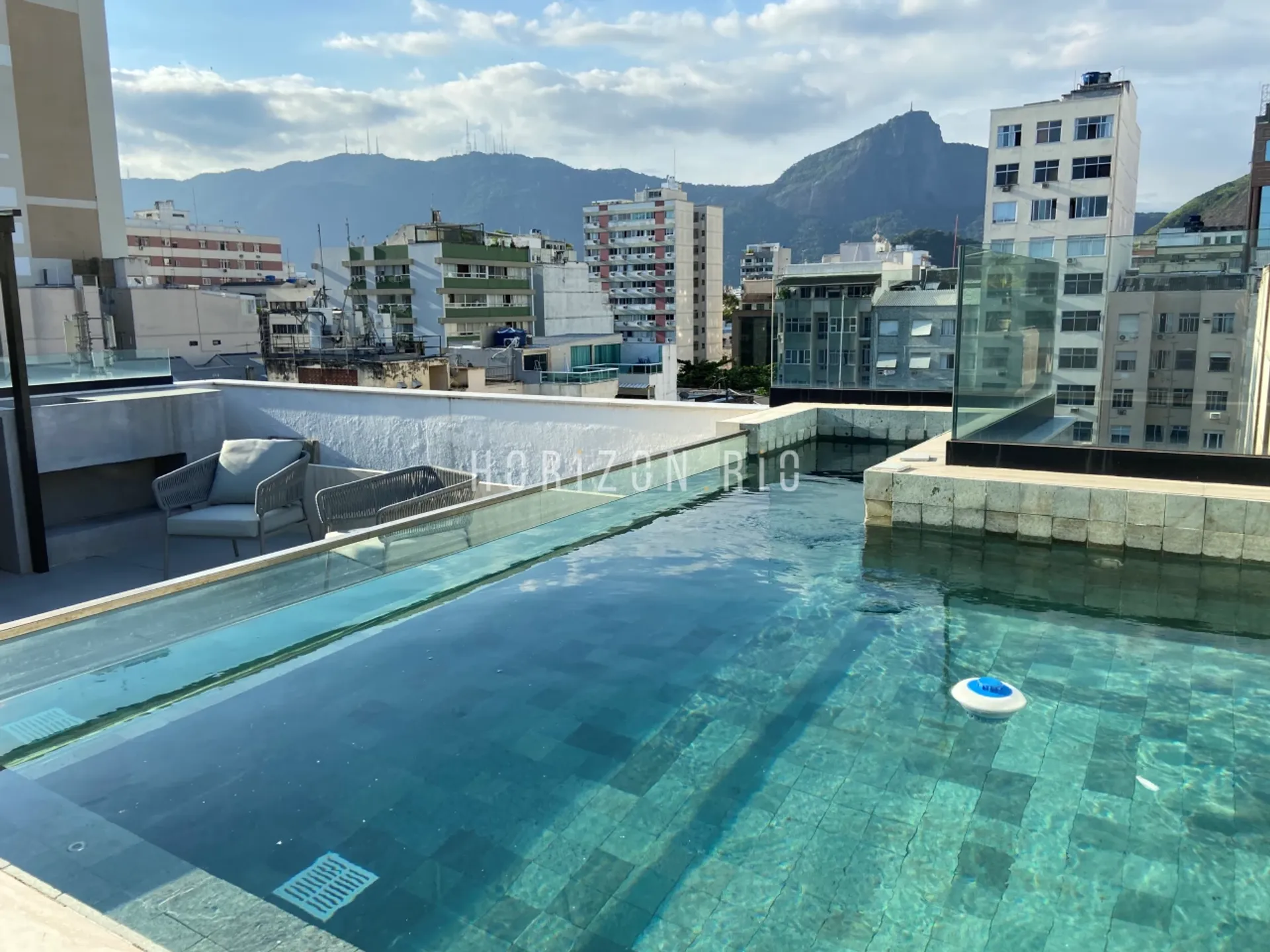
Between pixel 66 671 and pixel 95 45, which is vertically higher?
pixel 95 45

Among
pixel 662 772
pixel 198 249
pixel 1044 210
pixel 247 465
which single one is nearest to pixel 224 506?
pixel 247 465

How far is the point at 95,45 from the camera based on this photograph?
31.8 m

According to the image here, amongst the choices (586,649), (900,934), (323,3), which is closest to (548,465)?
(586,649)

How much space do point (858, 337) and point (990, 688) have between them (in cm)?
697

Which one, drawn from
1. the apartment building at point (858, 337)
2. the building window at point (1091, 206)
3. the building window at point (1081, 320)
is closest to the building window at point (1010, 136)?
the building window at point (1091, 206)

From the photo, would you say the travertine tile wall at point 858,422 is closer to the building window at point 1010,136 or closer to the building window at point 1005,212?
the building window at point 1005,212

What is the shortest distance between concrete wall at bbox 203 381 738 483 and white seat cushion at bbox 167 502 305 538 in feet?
7.08

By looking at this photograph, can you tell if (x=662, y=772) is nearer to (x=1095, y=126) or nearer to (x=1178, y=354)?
(x=1178, y=354)

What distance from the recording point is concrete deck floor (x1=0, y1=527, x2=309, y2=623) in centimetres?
774

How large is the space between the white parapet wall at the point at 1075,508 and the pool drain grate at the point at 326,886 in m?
4.67

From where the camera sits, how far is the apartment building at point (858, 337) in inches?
381

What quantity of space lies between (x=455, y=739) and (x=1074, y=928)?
2145 millimetres

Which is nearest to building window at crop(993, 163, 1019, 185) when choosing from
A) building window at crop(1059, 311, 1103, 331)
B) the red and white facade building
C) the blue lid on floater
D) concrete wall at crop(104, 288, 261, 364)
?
concrete wall at crop(104, 288, 261, 364)

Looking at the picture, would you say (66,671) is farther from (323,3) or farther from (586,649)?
(323,3)
